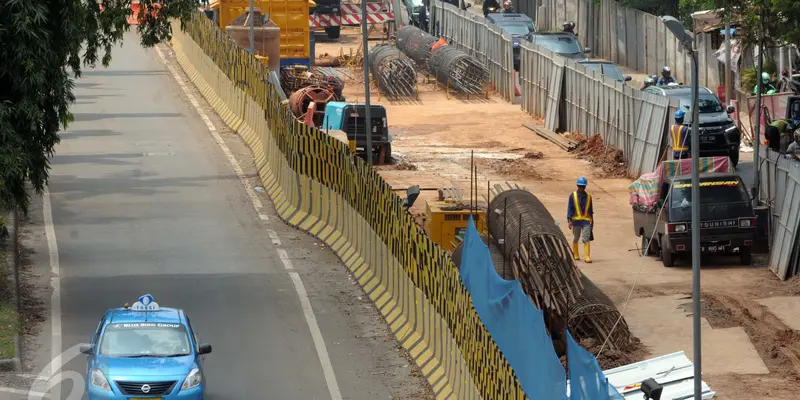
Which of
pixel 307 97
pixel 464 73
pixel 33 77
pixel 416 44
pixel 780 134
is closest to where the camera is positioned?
pixel 33 77

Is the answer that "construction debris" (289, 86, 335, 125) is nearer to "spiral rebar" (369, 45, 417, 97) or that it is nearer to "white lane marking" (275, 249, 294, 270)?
"spiral rebar" (369, 45, 417, 97)

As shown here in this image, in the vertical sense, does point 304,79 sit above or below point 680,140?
below

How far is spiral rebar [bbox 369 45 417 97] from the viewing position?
55.0 m

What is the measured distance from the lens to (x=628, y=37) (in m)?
59.6

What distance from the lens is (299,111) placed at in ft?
145

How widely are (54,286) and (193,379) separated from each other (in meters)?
7.99

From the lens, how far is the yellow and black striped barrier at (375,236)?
60.3 ft

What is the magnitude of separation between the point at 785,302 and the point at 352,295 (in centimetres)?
741

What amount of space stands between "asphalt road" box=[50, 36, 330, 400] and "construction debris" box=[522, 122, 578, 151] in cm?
1028

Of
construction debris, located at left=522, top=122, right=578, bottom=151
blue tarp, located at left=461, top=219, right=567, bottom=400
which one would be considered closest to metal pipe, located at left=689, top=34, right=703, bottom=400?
blue tarp, located at left=461, top=219, right=567, bottom=400

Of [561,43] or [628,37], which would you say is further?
[628,37]

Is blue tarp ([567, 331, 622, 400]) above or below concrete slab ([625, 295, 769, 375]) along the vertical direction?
above

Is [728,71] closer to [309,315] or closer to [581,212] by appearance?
[581,212]

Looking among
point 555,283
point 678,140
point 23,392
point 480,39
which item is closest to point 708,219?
point 678,140
